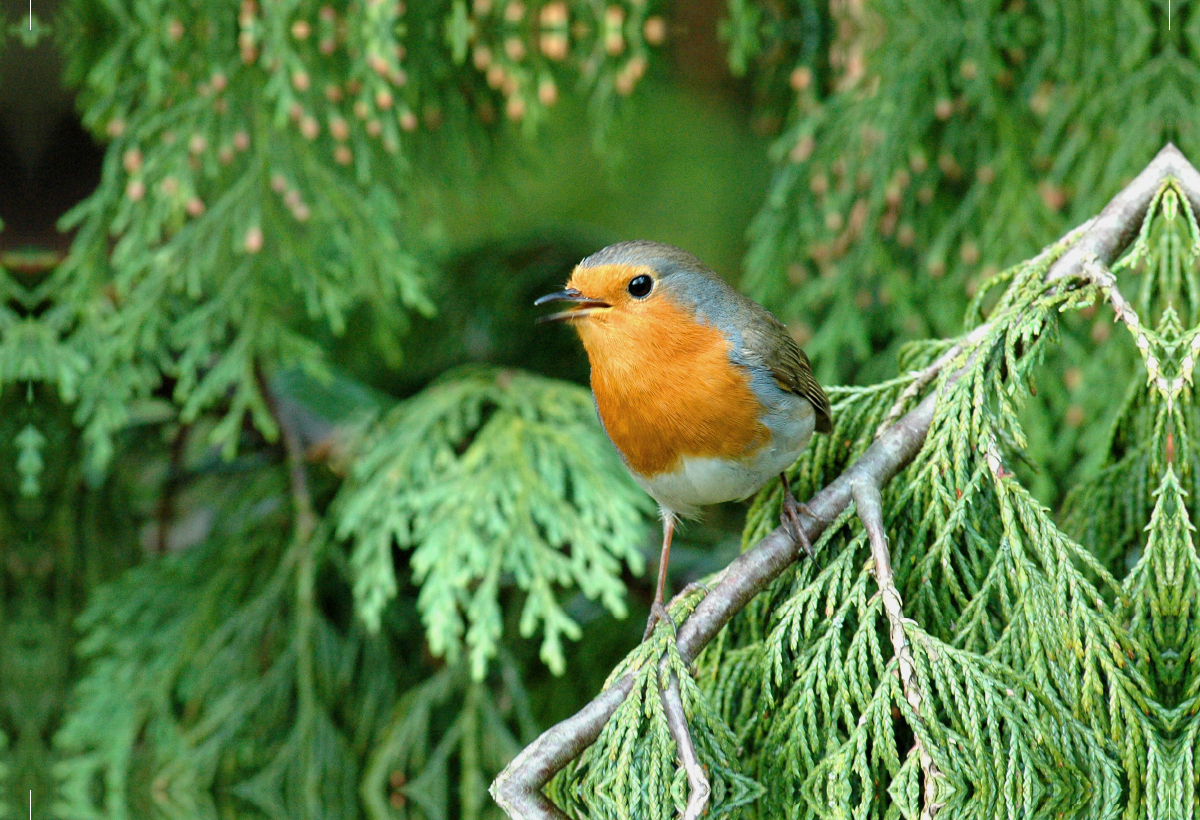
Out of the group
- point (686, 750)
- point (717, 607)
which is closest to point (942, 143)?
point (717, 607)

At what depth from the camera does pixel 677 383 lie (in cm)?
213

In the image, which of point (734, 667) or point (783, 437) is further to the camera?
point (783, 437)

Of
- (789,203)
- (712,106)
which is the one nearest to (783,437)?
(789,203)

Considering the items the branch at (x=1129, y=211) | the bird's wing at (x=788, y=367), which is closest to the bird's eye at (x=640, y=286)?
the bird's wing at (x=788, y=367)

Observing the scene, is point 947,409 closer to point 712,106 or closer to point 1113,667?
point 1113,667

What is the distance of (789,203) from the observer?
11.1 feet

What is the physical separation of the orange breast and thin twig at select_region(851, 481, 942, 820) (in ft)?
1.22

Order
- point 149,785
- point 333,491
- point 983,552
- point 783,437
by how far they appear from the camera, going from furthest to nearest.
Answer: point 333,491 → point 149,785 → point 783,437 → point 983,552

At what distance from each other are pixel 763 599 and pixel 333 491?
6.11ft

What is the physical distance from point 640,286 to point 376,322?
1532 millimetres

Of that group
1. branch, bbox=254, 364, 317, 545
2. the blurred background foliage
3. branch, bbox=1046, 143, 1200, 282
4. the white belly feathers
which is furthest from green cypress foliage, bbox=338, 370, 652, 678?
branch, bbox=1046, 143, 1200, 282

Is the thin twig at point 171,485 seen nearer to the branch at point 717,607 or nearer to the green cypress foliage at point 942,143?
the green cypress foliage at point 942,143

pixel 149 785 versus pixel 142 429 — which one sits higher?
→ pixel 142 429

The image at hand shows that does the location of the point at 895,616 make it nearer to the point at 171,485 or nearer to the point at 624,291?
the point at 624,291
